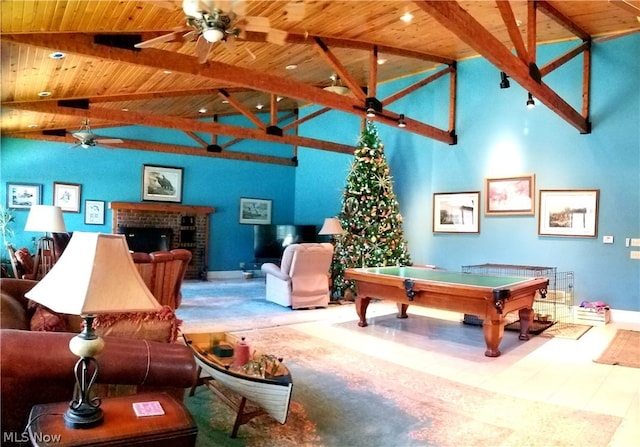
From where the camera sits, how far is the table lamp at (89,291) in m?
1.60

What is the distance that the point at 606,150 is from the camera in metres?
6.49

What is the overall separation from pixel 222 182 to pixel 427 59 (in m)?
5.84

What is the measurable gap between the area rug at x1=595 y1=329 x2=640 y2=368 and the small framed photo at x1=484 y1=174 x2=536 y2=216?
2.39 m

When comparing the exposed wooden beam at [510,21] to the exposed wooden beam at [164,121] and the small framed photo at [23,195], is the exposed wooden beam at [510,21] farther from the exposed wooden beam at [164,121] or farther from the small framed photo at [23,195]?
the small framed photo at [23,195]

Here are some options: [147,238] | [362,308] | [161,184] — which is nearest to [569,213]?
[362,308]

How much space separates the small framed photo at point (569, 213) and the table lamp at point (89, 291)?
22.1 feet

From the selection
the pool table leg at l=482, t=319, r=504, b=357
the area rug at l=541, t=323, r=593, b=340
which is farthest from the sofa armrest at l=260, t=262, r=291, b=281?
the area rug at l=541, t=323, r=593, b=340

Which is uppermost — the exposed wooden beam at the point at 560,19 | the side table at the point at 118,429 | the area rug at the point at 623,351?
the exposed wooden beam at the point at 560,19

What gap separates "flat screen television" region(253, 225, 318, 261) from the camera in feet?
34.1

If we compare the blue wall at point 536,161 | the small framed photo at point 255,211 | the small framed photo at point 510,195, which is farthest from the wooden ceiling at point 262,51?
the small framed photo at point 255,211

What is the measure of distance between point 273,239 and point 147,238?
283 centimetres

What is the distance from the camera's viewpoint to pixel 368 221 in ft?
26.1

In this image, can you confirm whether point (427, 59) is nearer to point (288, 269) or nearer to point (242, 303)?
point (288, 269)

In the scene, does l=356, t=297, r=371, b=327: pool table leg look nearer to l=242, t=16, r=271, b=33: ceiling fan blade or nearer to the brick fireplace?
l=242, t=16, r=271, b=33: ceiling fan blade
